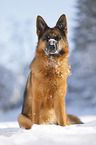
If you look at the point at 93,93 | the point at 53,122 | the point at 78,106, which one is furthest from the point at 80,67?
the point at 53,122

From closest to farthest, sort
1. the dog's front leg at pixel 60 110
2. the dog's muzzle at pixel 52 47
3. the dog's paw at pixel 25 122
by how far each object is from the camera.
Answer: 1. the dog's muzzle at pixel 52 47
2. the dog's front leg at pixel 60 110
3. the dog's paw at pixel 25 122

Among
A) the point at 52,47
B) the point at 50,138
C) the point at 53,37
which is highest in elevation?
the point at 53,37

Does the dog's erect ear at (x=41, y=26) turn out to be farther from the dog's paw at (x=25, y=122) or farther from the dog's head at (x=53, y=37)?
the dog's paw at (x=25, y=122)

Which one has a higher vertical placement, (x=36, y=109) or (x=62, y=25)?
(x=62, y=25)

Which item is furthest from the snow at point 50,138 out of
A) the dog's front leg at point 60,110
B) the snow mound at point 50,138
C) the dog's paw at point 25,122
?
the dog's paw at point 25,122

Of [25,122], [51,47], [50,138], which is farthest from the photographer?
[25,122]

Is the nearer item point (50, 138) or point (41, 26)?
point (50, 138)

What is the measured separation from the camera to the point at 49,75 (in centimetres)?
346

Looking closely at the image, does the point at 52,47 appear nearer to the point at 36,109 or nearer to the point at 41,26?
the point at 41,26

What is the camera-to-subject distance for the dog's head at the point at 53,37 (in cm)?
334

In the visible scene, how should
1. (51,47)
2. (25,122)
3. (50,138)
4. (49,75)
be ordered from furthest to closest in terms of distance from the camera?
(25,122) < (49,75) < (51,47) < (50,138)

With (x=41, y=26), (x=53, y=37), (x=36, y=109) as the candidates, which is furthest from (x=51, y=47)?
(x=36, y=109)

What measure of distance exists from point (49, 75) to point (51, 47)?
19.2 inches

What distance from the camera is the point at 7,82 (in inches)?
563
